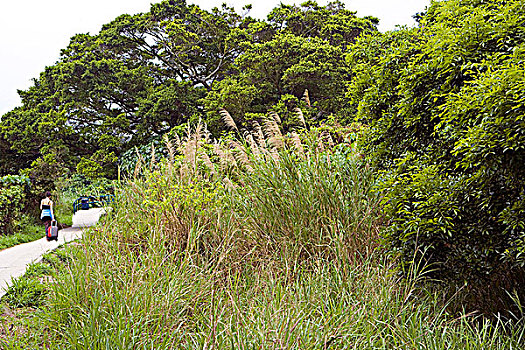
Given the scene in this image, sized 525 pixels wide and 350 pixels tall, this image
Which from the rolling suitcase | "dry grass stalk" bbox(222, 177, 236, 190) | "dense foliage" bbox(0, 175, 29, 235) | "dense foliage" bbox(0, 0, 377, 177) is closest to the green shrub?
"dry grass stalk" bbox(222, 177, 236, 190)

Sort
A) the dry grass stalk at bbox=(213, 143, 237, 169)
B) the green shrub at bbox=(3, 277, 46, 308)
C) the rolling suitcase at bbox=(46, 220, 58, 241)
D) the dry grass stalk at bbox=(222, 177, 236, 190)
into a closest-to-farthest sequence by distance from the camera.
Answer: the green shrub at bbox=(3, 277, 46, 308) → the dry grass stalk at bbox=(222, 177, 236, 190) → the dry grass stalk at bbox=(213, 143, 237, 169) → the rolling suitcase at bbox=(46, 220, 58, 241)

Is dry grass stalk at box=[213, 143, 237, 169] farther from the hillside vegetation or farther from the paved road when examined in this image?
the paved road

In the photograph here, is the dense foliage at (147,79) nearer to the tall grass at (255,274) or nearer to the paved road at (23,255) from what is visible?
the paved road at (23,255)

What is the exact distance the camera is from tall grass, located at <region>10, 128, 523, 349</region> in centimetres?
277

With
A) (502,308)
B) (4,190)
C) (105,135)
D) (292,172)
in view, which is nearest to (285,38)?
(105,135)

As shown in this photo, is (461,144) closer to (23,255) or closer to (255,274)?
(255,274)

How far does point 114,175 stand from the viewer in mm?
18609

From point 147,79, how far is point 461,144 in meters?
18.3

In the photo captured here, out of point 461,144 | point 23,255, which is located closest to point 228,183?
point 461,144

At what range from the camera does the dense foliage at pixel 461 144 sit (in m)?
2.72

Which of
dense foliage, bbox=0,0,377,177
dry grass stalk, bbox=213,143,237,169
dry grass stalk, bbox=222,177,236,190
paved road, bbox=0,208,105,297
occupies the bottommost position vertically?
paved road, bbox=0,208,105,297

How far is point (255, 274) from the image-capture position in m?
3.70

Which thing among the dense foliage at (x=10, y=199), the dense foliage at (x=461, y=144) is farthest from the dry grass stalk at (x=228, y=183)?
the dense foliage at (x=10, y=199)

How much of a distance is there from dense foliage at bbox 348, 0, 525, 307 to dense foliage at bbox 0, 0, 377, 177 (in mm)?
12610
